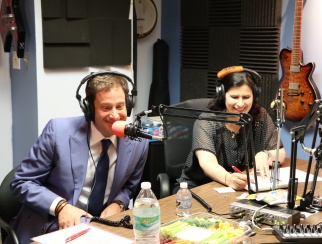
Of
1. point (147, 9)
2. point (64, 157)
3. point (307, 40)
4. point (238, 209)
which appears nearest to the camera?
point (238, 209)

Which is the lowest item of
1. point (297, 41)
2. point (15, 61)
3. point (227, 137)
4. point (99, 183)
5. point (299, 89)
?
point (99, 183)

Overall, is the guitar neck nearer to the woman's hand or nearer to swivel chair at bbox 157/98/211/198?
swivel chair at bbox 157/98/211/198

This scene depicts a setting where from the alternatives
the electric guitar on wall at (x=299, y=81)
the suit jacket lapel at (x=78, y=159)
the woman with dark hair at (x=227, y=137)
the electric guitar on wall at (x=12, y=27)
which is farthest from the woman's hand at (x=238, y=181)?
the electric guitar on wall at (x=12, y=27)

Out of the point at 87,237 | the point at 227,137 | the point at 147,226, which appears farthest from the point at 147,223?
the point at 227,137

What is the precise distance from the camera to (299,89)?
3.44 m

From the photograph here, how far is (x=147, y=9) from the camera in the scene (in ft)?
14.5

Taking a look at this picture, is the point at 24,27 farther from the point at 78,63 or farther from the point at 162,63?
the point at 162,63

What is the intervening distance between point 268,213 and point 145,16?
309 centimetres

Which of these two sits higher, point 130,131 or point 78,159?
point 130,131

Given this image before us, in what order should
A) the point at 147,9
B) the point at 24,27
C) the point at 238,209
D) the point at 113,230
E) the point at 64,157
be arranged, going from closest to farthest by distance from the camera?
1. the point at 113,230
2. the point at 238,209
3. the point at 64,157
4. the point at 24,27
5. the point at 147,9

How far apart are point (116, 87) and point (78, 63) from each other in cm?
146

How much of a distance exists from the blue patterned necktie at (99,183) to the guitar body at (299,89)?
6.17ft

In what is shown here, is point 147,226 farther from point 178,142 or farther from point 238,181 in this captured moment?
point 178,142

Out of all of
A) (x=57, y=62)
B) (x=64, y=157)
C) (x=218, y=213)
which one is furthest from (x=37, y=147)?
(x=57, y=62)
